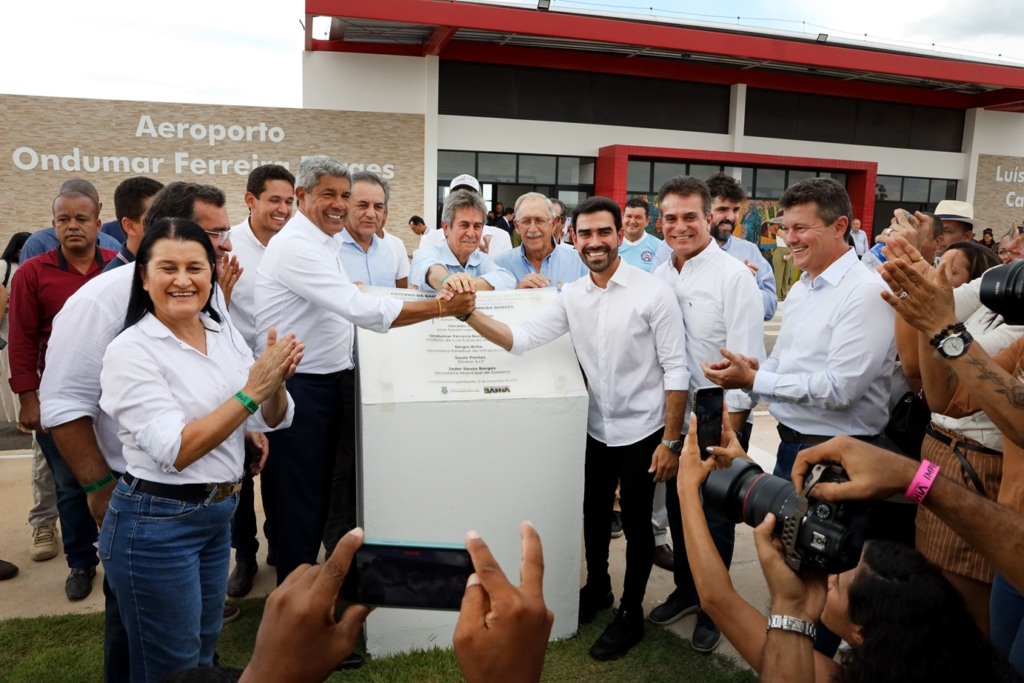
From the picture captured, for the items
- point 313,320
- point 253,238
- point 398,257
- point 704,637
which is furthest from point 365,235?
point 704,637

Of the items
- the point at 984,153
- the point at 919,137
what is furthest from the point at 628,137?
the point at 984,153

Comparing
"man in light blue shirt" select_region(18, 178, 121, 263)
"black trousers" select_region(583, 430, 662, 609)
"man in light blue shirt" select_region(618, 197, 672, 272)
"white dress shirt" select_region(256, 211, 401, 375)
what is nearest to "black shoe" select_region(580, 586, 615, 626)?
"black trousers" select_region(583, 430, 662, 609)

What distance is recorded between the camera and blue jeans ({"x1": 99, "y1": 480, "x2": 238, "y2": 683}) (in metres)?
2.02

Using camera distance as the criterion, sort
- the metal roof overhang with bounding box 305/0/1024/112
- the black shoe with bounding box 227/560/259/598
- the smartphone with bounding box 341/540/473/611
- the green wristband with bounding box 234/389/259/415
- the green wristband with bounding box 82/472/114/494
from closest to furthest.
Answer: the smartphone with bounding box 341/540/473/611
the green wristband with bounding box 234/389/259/415
the green wristband with bounding box 82/472/114/494
the black shoe with bounding box 227/560/259/598
the metal roof overhang with bounding box 305/0/1024/112

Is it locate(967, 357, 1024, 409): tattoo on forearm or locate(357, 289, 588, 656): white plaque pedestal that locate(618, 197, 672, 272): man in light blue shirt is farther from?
locate(967, 357, 1024, 409): tattoo on forearm

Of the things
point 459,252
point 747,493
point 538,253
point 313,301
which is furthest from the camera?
point 538,253

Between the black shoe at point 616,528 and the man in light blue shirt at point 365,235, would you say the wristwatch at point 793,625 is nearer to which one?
the black shoe at point 616,528

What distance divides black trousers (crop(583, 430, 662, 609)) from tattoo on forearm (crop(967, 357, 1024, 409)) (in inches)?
60.3

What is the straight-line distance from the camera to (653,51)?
59.1 ft

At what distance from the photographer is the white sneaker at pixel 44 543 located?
3930mm

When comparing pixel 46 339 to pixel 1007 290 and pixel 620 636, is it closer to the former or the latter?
pixel 620 636

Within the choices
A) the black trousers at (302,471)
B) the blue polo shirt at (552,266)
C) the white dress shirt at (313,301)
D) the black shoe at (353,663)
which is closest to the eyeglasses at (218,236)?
the white dress shirt at (313,301)

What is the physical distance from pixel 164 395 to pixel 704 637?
8.23 feet

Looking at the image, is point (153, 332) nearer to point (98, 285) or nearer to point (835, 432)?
point (98, 285)
